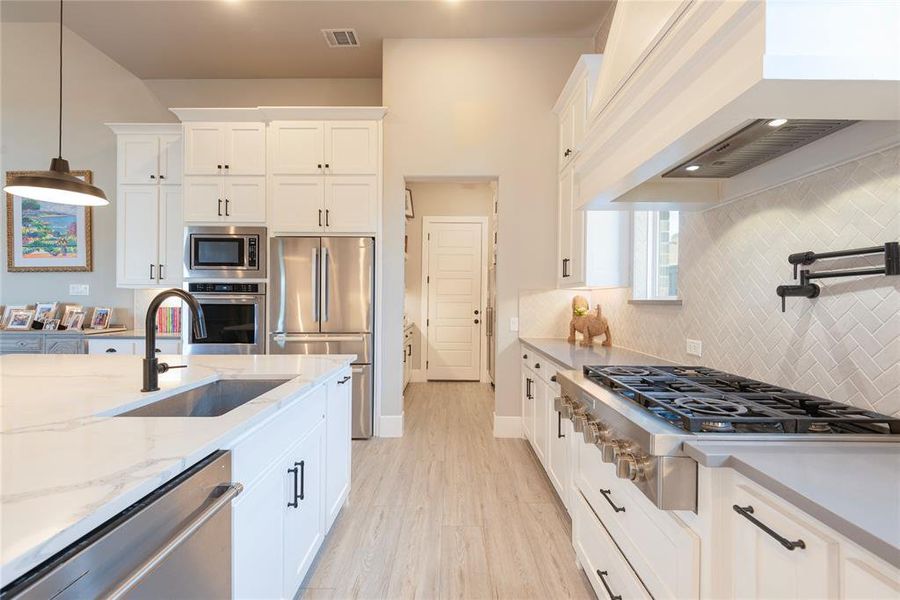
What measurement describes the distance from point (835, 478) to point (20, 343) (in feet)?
17.7

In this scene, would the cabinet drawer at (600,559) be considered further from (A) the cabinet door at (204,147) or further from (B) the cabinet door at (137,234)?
(B) the cabinet door at (137,234)

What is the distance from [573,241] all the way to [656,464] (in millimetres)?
2303

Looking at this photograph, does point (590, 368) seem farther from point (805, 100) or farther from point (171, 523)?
point (171, 523)

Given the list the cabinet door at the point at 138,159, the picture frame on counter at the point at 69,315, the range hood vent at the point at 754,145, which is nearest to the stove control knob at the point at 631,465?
the range hood vent at the point at 754,145

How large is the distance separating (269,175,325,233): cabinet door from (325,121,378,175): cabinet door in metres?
0.21

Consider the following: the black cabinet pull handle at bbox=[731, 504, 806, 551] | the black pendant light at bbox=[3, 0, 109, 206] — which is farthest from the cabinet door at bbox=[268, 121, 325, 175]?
the black cabinet pull handle at bbox=[731, 504, 806, 551]

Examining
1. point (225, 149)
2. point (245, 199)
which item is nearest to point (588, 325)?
point (245, 199)

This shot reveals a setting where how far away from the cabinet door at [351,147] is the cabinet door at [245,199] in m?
0.66

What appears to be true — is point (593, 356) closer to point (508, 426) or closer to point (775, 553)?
point (508, 426)

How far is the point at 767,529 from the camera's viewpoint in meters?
0.78

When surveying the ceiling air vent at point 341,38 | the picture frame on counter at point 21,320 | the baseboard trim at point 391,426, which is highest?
the ceiling air vent at point 341,38

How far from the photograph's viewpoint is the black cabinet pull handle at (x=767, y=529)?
2.34ft

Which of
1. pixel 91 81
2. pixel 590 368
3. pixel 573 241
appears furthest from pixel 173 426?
pixel 91 81

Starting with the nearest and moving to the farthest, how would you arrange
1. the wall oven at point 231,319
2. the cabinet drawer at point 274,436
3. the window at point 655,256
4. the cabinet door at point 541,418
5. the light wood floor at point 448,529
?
the cabinet drawer at point 274,436
the light wood floor at point 448,529
the window at point 655,256
the cabinet door at point 541,418
the wall oven at point 231,319
